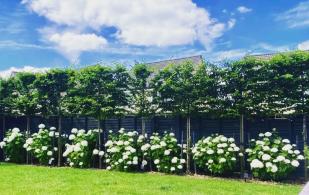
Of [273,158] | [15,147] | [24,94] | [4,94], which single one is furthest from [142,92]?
[4,94]

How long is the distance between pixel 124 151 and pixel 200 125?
2.18 metres

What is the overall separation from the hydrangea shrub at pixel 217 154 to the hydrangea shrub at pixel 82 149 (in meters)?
2.98

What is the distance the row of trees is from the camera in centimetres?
1098

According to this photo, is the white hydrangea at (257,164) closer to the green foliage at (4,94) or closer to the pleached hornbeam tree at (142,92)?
the pleached hornbeam tree at (142,92)

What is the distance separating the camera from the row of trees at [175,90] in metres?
11.0

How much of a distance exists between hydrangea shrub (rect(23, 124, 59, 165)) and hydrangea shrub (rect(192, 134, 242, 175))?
16.0 feet

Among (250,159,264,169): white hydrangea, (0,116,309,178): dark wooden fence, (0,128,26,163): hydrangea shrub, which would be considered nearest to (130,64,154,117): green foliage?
(0,116,309,178): dark wooden fence

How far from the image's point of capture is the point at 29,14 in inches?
501

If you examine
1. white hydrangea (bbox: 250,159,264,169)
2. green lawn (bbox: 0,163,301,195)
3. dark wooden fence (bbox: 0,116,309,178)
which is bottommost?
green lawn (bbox: 0,163,301,195)

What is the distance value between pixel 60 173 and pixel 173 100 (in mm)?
3498

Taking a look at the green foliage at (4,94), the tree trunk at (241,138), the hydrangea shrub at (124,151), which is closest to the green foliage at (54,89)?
the green foliage at (4,94)

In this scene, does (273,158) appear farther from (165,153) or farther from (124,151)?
(124,151)

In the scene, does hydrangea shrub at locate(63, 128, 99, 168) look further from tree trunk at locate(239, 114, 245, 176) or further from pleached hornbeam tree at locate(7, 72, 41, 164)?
tree trunk at locate(239, 114, 245, 176)

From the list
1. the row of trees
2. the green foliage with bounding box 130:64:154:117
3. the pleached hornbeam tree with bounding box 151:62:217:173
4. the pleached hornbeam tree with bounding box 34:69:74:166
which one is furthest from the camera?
the pleached hornbeam tree with bounding box 34:69:74:166
